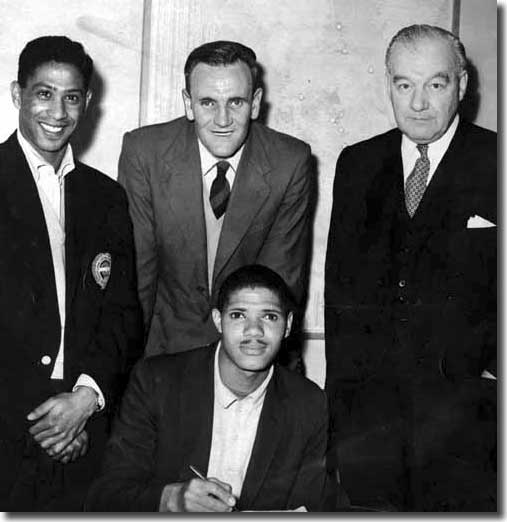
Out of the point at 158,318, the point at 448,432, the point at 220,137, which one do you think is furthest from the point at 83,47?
the point at 448,432

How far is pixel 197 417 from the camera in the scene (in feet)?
6.53

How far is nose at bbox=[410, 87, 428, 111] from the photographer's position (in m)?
2.09

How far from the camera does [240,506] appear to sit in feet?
6.43

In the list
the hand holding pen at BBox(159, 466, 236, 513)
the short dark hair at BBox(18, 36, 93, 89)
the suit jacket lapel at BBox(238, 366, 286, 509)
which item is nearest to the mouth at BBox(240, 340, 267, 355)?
the suit jacket lapel at BBox(238, 366, 286, 509)

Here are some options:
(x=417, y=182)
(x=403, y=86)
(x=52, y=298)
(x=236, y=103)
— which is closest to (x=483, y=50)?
(x=403, y=86)

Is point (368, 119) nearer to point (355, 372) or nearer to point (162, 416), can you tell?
point (355, 372)

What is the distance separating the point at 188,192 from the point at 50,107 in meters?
0.40

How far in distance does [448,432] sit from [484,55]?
999 millimetres

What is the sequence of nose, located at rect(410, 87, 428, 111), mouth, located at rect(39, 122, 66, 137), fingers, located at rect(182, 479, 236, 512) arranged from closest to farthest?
fingers, located at rect(182, 479, 236, 512)
mouth, located at rect(39, 122, 66, 137)
nose, located at rect(410, 87, 428, 111)

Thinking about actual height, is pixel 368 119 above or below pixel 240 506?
above

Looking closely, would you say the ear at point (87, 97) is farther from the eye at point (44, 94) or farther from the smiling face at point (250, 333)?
the smiling face at point (250, 333)

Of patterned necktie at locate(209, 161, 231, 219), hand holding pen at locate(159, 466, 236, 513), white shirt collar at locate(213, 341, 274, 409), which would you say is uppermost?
patterned necktie at locate(209, 161, 231, 219)

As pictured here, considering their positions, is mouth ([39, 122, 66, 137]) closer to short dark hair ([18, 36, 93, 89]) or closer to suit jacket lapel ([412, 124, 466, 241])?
short dark hair ([18, 36, 93, 89])

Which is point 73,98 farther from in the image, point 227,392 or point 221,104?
point 227,392
